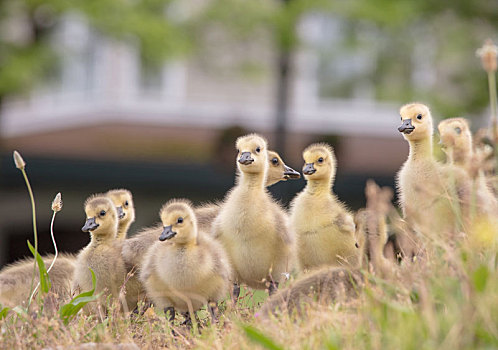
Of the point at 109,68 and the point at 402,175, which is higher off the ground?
the point at 109,68

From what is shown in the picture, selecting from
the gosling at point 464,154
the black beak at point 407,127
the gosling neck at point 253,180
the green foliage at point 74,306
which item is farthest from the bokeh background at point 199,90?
the green foliage at point 74,306

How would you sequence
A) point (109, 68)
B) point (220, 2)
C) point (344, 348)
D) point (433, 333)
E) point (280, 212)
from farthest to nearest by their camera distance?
point (109, 68) → point (220, 2) → point (280, 212) → point (344, 348) → point (433, 333)

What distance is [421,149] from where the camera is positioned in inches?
148

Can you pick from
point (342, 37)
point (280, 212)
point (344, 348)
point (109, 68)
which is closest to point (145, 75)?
point (109, 68)

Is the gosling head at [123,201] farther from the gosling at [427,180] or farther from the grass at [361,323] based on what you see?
the gosling at [427,180]

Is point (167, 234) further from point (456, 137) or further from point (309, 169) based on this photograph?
point (456, 137)

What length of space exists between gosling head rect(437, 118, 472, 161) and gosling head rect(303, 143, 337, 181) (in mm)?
585

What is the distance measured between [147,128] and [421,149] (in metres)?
15.4

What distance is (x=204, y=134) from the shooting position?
63.3 ft

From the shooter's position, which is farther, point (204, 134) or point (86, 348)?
point (204, 134)

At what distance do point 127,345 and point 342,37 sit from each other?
1278cm

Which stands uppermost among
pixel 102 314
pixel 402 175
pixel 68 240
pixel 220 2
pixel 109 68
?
pixel 220 2

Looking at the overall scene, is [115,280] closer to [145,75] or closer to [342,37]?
[342,37]

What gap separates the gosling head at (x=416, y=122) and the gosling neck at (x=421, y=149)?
0.03 metres
